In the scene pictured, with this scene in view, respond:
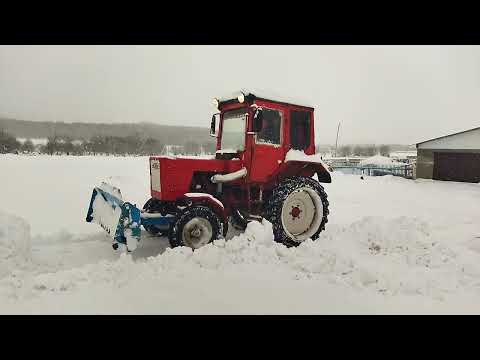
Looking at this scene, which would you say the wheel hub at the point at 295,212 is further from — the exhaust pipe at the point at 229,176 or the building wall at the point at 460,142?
the building wall at the point at 460,142

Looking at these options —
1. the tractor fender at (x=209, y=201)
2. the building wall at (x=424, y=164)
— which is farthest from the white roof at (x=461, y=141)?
the tractor fender at (x=209, y=201)

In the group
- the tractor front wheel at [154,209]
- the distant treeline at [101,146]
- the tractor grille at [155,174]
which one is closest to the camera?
the tractor grille at [155,174]

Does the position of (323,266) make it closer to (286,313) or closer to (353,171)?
(286,313)

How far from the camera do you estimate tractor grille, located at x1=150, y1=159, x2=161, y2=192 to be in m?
3.87

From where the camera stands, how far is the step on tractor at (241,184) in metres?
3.67

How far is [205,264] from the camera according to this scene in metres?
3.20

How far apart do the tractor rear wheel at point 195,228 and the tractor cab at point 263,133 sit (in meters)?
0.82

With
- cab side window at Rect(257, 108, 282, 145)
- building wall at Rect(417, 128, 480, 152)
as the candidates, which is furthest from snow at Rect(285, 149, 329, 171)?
building wall at Rect(417, 128, 480, 152)

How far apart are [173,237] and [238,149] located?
4.72 ft

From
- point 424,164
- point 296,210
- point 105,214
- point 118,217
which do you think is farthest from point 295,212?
point 424,164

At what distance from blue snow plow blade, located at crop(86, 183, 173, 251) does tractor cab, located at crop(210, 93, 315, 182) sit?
124 centimetres

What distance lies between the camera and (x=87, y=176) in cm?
486

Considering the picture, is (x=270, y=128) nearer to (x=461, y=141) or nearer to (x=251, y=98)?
(x=251, y=98)

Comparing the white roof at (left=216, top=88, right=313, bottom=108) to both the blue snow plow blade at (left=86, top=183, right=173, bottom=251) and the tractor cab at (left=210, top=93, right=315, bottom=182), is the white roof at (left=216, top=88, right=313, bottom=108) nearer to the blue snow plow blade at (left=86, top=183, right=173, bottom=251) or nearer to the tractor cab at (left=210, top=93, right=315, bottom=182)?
the tractor cab at (left=210, top=93, right=315, bottom=182)
